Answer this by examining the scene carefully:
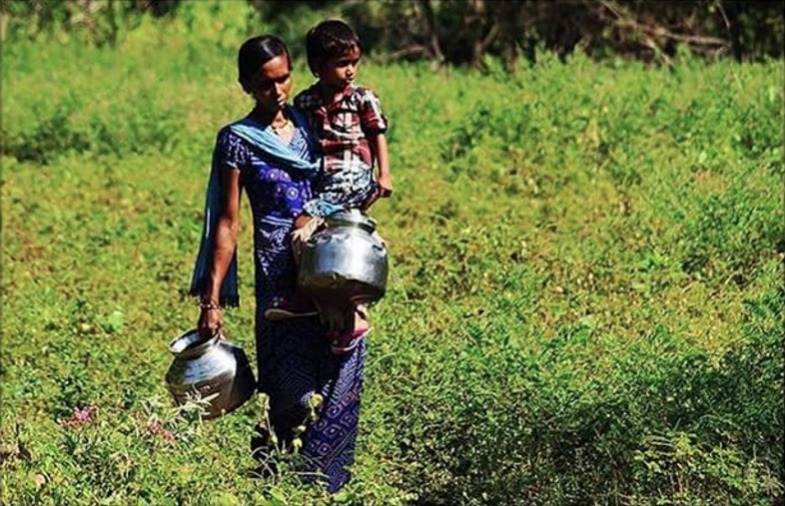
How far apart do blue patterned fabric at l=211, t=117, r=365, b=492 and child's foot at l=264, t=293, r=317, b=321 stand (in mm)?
26

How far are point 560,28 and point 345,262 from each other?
9.99m

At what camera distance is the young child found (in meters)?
5.08

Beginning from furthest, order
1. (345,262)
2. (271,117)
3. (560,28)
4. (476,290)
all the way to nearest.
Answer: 1. (560,28)
2. (476,290)
3. (271,117)
4. (345,262)

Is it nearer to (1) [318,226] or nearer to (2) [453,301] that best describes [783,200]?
(2) [453,301]

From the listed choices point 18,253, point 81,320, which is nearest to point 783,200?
point 81,320

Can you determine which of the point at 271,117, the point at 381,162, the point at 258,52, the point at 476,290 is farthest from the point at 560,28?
the point at 258,52

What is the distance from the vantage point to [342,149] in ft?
16.8

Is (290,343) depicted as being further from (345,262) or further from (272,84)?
(272,84)

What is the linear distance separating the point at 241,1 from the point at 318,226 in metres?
14.3

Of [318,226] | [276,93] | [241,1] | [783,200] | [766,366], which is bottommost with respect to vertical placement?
[241,1]

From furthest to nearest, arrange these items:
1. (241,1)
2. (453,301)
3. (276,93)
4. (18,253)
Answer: (241,1) → (18,253) → (453,301) → (276,93)

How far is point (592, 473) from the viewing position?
532 cm

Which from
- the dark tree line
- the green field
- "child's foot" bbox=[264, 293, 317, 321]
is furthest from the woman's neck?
the dark tree line

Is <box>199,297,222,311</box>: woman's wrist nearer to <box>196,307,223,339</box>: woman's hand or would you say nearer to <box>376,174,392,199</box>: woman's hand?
<box>196,307,223,339</box>: woman's hand
